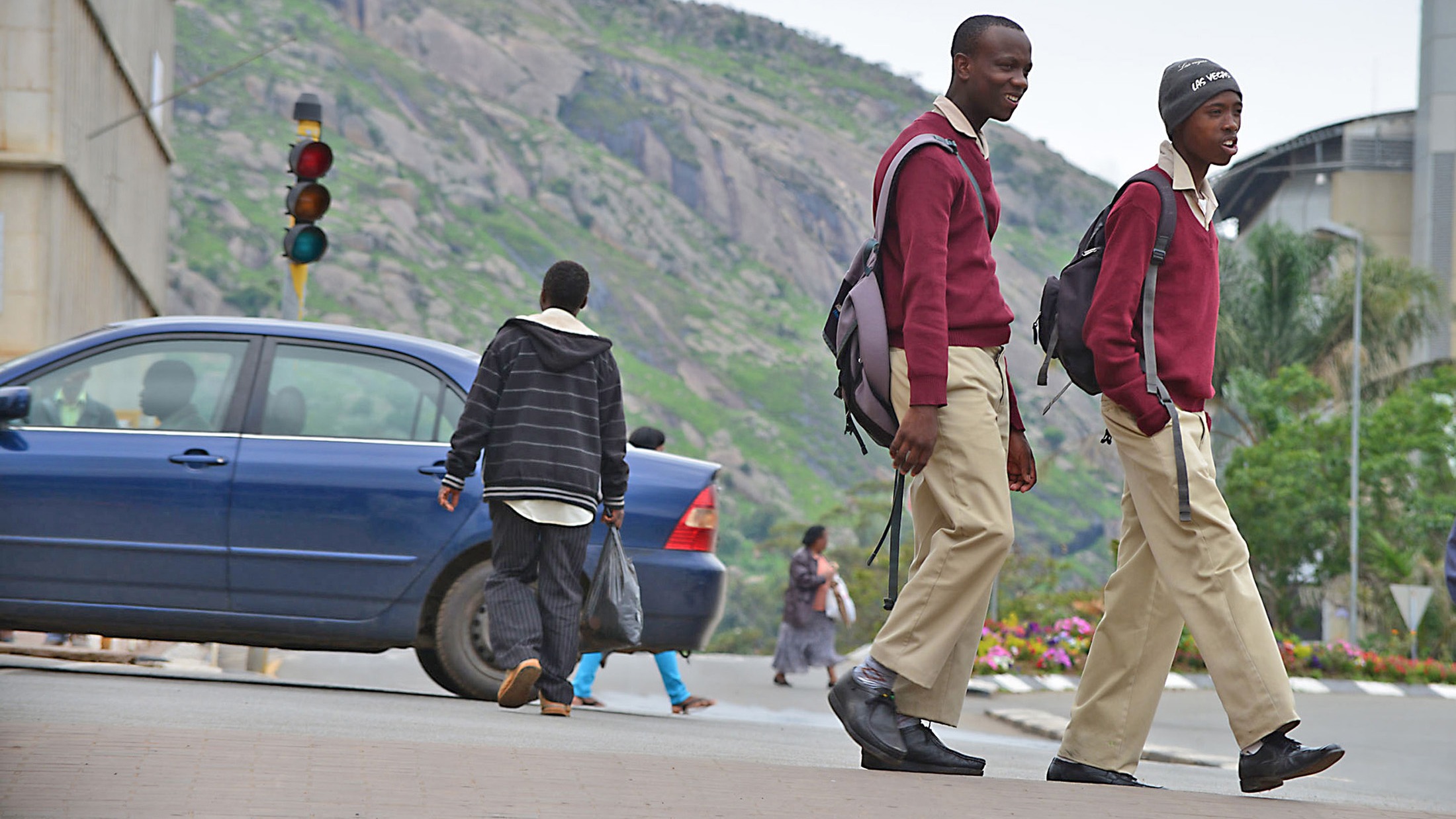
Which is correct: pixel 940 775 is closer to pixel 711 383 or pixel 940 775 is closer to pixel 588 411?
pixel 588 411

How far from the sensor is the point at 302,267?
40.1 ft

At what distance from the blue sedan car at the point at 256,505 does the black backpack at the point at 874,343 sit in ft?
10.5

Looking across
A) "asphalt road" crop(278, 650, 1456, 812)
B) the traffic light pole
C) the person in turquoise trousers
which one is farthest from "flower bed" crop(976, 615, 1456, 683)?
the traffic light pole

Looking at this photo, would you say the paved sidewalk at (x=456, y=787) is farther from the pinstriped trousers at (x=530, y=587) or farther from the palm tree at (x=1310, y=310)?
the palm tree at (x=1310, y=310)

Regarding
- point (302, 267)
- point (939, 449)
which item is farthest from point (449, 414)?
point (302, 267)

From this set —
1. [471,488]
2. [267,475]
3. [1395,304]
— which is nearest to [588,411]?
[471,488]

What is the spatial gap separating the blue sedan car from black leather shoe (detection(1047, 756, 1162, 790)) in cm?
318

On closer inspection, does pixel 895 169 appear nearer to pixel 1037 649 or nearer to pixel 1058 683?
pixel 1058 683

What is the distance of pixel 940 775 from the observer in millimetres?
4828

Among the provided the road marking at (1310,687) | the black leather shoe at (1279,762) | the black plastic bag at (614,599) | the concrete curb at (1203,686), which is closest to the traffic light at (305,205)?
the black plastic bag at (614,599)

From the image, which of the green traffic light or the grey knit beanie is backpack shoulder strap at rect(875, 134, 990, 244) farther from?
the green traffic light

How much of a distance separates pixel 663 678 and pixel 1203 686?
231 inches

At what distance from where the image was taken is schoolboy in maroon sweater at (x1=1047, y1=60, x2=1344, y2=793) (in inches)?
193

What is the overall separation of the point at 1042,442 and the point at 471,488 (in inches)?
6580
